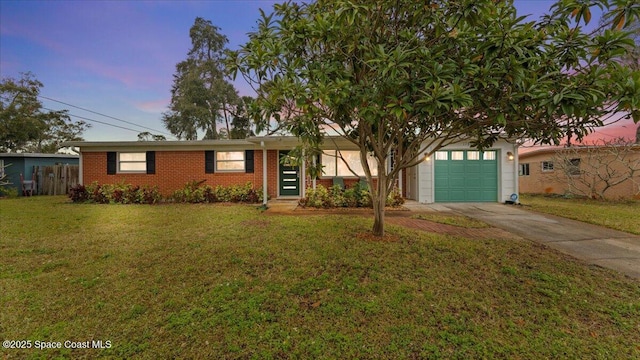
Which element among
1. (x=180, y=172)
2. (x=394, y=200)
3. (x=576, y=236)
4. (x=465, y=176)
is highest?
(x=180, y=172)

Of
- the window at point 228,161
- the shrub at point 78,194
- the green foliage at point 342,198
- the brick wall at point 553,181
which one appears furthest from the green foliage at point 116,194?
the brick wall at point 553,181

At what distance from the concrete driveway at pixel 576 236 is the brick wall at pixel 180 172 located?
25.9 ft

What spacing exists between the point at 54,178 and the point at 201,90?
10735mm

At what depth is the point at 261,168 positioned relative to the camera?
11.8m

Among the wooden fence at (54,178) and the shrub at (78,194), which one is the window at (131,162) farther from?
the wooden fence at (54,178)

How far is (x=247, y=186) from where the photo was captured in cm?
1125

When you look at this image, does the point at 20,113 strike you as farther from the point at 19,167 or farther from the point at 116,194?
the point at 116,194

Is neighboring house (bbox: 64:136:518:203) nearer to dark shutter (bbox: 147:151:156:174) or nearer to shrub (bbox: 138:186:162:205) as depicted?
dark shutter (bbox: 147:151:156:174)

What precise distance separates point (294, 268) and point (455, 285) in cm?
213

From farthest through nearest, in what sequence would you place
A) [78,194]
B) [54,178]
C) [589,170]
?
[54,178], [589,170], [78,194]

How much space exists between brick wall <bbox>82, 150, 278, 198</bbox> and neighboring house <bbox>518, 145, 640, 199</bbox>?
49.4 feet

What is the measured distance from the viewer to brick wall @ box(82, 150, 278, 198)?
11789mm

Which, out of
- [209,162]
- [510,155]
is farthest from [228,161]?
[510,155]

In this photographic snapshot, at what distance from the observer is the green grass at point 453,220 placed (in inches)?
272
